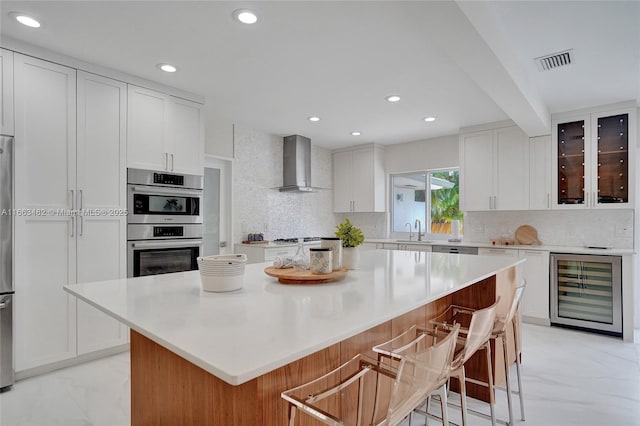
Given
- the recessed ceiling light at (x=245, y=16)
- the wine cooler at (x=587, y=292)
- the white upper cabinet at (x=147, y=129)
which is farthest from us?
the wine cooler at (x=587, y=292)

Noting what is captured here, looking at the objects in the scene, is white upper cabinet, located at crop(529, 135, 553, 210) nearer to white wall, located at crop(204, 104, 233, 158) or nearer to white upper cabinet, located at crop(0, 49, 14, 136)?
white wall, located at crop(204, 104, 233, 158)

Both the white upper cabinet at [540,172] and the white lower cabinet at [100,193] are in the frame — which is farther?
the white upper cabinet at [540,172]

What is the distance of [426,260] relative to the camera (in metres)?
2.51

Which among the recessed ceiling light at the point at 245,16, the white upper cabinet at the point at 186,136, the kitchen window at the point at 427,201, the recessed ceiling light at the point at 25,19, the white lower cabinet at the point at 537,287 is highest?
the recessed ceiling light at the point at 25,19

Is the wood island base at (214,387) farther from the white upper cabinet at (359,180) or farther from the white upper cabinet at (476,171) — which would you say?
the white upper cabinet at (359,180)

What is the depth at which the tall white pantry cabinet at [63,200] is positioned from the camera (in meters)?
2.50

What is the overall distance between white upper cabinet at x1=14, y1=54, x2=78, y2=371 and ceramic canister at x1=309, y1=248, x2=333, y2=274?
216cm

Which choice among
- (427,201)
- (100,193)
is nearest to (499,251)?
(427,201)

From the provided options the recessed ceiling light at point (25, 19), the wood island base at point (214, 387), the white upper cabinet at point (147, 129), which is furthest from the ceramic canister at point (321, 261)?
the recessed ceiling light at point (25, 19)

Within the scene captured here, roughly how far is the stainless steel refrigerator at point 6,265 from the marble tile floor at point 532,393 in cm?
17

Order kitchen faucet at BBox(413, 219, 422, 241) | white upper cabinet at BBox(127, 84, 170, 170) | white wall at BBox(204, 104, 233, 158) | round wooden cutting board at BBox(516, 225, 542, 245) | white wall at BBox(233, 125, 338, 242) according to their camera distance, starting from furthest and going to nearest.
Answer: kitchen faucet at BBox(413, 219, 422, 241), white wall at BBox(233, 125, 338, 242), round wooden cutting board at BBox(516, 225, 542, 245), white wall at BBox(204, 104, 233, 158), white upper cabinet at BBox(127, 84, 170, 170)

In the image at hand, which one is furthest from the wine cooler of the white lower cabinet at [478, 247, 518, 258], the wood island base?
the wood island base

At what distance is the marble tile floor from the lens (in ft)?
6.88

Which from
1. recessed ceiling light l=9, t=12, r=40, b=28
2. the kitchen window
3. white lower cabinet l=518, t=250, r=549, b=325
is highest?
recessed ceiling light l=9, t=12, r=40, b=28
